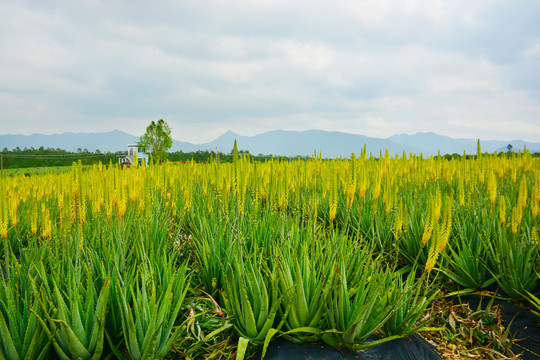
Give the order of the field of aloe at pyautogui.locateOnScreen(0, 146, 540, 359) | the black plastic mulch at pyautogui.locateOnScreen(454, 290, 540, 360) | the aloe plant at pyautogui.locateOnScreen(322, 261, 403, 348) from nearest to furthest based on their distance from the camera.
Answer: the field of aloe at pyautogui.locateOnScreen(0, 146, 540, 359), the aloe plant at pyautogui.locateOnScreen(322, 261, 403, 348), the black plastic mulch at pyautogui.locateOnScreen(454, 290, 540, 360)

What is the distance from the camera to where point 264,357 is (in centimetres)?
213

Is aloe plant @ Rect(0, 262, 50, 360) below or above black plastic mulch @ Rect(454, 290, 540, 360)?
above

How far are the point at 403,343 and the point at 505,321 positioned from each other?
1526 mm

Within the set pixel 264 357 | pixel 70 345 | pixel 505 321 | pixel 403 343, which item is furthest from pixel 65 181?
pixel 505 321

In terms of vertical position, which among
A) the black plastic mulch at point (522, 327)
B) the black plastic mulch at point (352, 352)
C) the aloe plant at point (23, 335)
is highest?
the aloe plant at point (23, 335)

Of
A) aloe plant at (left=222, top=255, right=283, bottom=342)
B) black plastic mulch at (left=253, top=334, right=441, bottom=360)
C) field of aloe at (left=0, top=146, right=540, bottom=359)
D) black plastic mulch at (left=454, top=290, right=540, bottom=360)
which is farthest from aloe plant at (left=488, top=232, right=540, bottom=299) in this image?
aloe plant at (left=222, top=255, right=283, bottom=342)

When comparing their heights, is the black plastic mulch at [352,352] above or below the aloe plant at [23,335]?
below

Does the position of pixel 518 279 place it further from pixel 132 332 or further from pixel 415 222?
pixel 132 332

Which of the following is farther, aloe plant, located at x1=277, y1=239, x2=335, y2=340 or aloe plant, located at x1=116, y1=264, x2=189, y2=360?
aloe plant, located at x1=277, y1=239, x2=335, y2=340

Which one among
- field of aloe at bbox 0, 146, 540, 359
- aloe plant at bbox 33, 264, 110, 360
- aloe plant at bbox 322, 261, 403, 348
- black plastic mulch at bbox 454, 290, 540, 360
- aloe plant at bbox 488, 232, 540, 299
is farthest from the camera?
aloe plant at bbox 488, 232, 540, 299

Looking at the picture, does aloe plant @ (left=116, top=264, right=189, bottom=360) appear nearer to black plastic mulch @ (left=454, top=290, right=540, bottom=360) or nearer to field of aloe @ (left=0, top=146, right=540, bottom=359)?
field of aloe @ (left=0, top=146, right=540, bottom=359)

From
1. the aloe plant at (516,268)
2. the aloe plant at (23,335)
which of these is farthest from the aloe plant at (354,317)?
the aloe plant at (23,335)

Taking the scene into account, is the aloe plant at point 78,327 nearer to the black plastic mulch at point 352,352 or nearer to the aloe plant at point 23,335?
the aloe plant at point 23,335

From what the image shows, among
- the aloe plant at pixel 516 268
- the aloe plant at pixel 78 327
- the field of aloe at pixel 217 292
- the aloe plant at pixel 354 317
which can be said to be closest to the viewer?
the aloe plant at pixel 78 327
